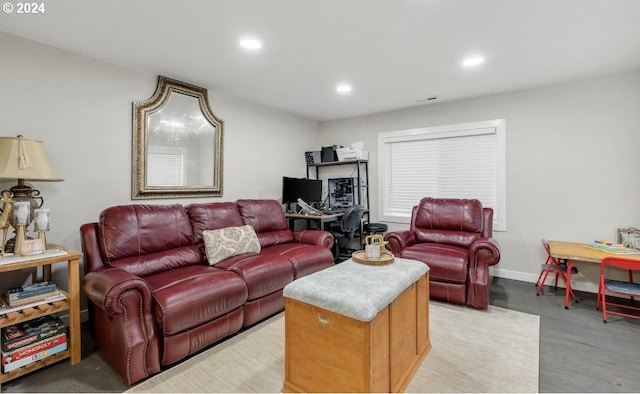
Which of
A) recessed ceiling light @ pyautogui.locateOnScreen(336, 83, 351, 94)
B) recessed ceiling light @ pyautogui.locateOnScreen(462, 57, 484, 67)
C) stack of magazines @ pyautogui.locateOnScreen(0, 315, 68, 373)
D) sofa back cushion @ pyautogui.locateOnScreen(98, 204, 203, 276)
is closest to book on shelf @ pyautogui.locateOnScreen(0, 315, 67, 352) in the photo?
stack of magazines @ pyautogui.locateOnScreen(0, 315, 68, 373)

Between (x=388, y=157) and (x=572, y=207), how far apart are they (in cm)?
238

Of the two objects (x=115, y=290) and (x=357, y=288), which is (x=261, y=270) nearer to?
(x=115, y=290)

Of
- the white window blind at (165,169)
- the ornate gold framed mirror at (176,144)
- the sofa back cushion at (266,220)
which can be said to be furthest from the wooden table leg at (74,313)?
the sofa back cushion at (266,220)

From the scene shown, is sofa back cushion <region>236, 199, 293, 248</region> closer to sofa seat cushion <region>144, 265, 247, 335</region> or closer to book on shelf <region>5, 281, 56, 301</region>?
sofa seat cushion <region>144, 265, 247, 335</region>

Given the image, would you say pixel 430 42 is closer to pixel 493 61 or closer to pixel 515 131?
pixel 493 61

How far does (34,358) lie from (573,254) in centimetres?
442

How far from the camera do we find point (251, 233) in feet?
10.2

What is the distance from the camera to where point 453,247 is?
132 inches

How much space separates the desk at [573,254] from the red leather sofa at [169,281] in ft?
7.67

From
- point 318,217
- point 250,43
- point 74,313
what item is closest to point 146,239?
point 74,313

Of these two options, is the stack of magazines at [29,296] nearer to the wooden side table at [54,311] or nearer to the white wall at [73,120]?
the wooden side table at [54,311]

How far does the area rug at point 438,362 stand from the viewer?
5.85 feet

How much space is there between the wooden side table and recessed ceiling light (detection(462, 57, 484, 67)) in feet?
11.8

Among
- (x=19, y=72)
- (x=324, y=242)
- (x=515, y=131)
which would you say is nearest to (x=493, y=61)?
(x=515, y=131)
